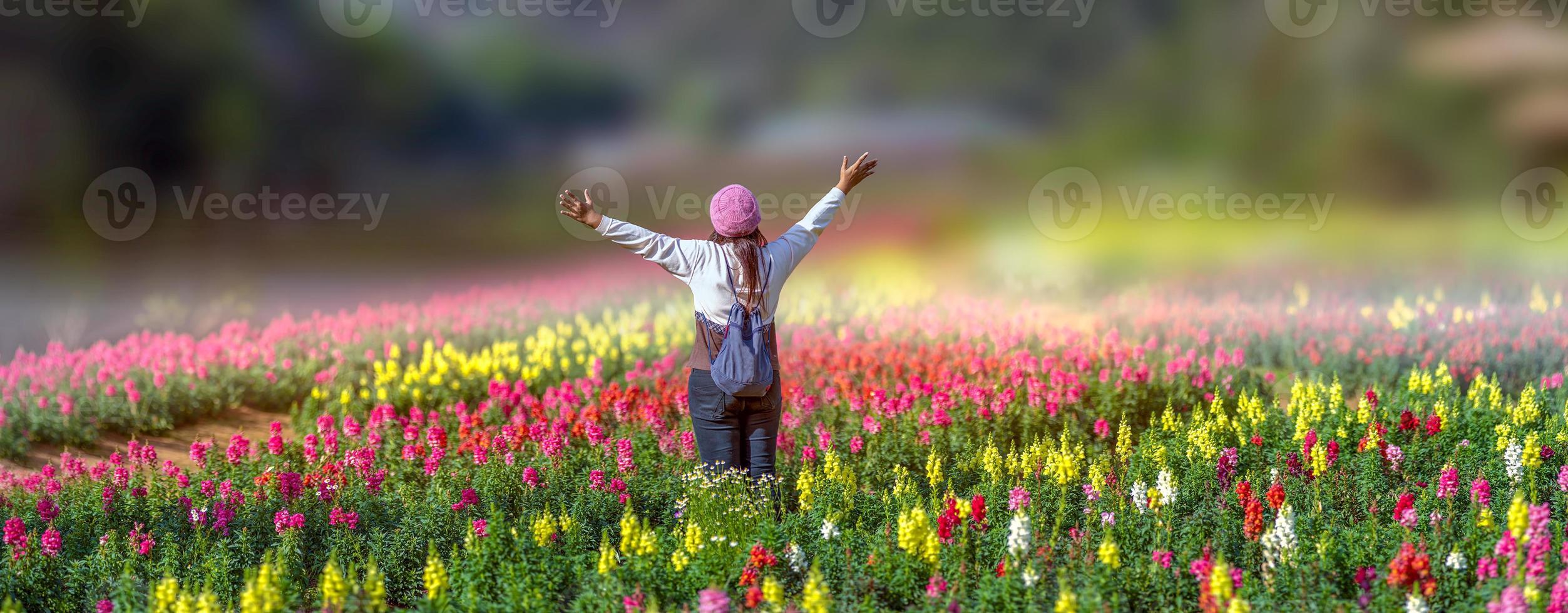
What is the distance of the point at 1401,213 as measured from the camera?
45.4 feet

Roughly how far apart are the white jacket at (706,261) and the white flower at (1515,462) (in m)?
3.14

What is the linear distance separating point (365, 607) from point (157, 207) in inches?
385

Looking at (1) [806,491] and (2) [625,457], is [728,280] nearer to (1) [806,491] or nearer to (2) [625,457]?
(1) [806,491]

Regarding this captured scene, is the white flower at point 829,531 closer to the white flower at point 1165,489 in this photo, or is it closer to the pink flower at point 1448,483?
the white flower at point 1165,489

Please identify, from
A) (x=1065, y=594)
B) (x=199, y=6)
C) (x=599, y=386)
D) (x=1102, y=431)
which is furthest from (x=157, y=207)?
(x=1065, y=594)

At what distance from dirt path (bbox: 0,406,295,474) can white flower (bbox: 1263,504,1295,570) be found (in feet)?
18.8

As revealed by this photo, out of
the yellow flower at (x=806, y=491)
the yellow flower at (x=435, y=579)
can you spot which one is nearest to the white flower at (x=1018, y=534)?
the yellow flower at (x=806, y=491)

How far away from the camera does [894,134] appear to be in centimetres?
1460

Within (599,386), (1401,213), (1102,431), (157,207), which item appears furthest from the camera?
(1401,213)

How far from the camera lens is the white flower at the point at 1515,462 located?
5.49 metres

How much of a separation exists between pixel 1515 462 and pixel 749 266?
3.35 meters

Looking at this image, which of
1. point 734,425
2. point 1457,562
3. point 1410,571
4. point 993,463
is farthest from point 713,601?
point 1457,562

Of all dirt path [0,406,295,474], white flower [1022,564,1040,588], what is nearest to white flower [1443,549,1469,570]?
white flower [1022,564,1040,588]

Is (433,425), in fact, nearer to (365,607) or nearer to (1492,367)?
(365,607)
